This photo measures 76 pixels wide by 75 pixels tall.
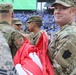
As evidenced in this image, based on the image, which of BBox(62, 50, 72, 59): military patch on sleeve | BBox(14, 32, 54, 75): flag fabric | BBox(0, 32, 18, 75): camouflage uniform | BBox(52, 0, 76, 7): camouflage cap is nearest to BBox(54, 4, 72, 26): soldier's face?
BBox(52, 0, 76, 7): camouflage cap

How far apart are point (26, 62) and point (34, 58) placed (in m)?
0.07

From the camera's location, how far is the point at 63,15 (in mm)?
2377

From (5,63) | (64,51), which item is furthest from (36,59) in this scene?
(5,63)

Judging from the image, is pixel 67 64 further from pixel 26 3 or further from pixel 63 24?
pixel 26 3

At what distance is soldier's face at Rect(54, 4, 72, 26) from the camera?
2.37m

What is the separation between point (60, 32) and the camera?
2303 millimetres

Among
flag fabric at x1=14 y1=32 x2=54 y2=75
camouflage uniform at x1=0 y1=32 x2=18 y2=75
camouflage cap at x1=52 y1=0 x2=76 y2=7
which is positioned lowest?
flag fabric at x1=14 y1=32 x2=54 y2=75

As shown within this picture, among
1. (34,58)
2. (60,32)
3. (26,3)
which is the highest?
(60,32)

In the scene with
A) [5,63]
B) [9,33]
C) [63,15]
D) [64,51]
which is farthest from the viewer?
[9,33]

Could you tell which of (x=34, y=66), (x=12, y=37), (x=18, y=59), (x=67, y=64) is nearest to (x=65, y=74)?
(x=67, y=64)

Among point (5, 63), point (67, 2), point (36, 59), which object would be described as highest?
point (67, 2)

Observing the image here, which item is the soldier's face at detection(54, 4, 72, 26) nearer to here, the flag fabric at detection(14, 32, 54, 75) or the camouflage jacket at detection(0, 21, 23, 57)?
the flag fabric at detection(14, 32, 54, 75)

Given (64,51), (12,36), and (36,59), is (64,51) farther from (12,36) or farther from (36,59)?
(12,36)

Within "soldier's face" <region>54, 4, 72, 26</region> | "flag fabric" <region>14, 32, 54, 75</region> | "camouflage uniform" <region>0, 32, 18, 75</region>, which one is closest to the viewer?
"camouflage uniform" <region>0, 32, 18, 75</region>
